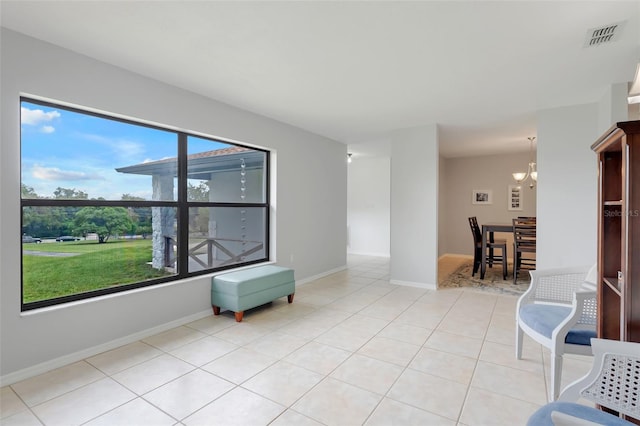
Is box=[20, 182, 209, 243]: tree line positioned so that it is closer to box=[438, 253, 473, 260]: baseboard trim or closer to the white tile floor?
the white tile floor

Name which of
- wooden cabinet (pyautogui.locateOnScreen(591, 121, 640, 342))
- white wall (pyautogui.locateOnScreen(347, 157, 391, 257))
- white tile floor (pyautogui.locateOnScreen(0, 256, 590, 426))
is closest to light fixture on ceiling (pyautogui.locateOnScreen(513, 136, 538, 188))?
white wall (pyautogui.locateOnScreen(347, 157, 391, 257))

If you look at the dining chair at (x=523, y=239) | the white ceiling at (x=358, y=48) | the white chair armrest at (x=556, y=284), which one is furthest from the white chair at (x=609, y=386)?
the dining chair at (x=523, y=239)

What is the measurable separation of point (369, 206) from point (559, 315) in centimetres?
600

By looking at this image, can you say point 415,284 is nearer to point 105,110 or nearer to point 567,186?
point 567,186

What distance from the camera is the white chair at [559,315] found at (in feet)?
6.13

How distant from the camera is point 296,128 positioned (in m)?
4.84

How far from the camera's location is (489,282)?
5.04 metres

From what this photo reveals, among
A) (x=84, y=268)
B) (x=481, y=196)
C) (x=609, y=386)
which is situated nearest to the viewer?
(x=609, y=386)

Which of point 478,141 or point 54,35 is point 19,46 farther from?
point 478,141

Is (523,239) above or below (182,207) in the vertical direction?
below

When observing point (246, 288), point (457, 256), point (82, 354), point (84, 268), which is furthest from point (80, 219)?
point (457, 256)

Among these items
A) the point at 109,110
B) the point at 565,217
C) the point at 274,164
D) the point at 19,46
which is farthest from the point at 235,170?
the point at 565,217

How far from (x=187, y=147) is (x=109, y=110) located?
0.84m

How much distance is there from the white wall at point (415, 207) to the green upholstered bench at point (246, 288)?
6.75ft
